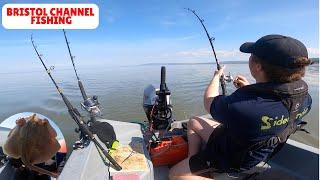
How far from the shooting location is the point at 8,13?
20.1ft

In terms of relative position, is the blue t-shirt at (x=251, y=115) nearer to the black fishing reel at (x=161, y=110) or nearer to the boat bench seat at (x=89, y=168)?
the boat bench seat at (x=89, y=168)

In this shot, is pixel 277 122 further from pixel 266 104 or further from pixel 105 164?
pixel 105 164

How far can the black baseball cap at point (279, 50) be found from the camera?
2.04 meters

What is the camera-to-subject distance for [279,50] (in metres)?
2.05

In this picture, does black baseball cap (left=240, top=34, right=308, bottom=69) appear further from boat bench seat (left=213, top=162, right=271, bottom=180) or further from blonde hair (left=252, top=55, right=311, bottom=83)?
boat bench seat (left=213, top=162, right=271, bottom=180)

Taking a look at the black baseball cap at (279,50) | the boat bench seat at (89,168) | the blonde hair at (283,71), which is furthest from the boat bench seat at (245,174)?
the black baseball cap at (279,50)

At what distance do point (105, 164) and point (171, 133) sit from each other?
1.29 metres

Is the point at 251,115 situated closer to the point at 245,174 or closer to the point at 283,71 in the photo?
the point at 283,71

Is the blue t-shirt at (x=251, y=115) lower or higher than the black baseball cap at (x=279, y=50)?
lower

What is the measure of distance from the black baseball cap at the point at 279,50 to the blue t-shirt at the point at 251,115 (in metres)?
0.23

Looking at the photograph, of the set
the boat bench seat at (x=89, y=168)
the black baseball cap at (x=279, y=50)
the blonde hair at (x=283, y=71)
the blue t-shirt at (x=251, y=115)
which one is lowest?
the boat bench seat at (x=89, y=168)

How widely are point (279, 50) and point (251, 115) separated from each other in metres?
0.44

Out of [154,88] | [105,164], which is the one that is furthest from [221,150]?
[154,88]

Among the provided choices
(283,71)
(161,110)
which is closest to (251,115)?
(283,71)
